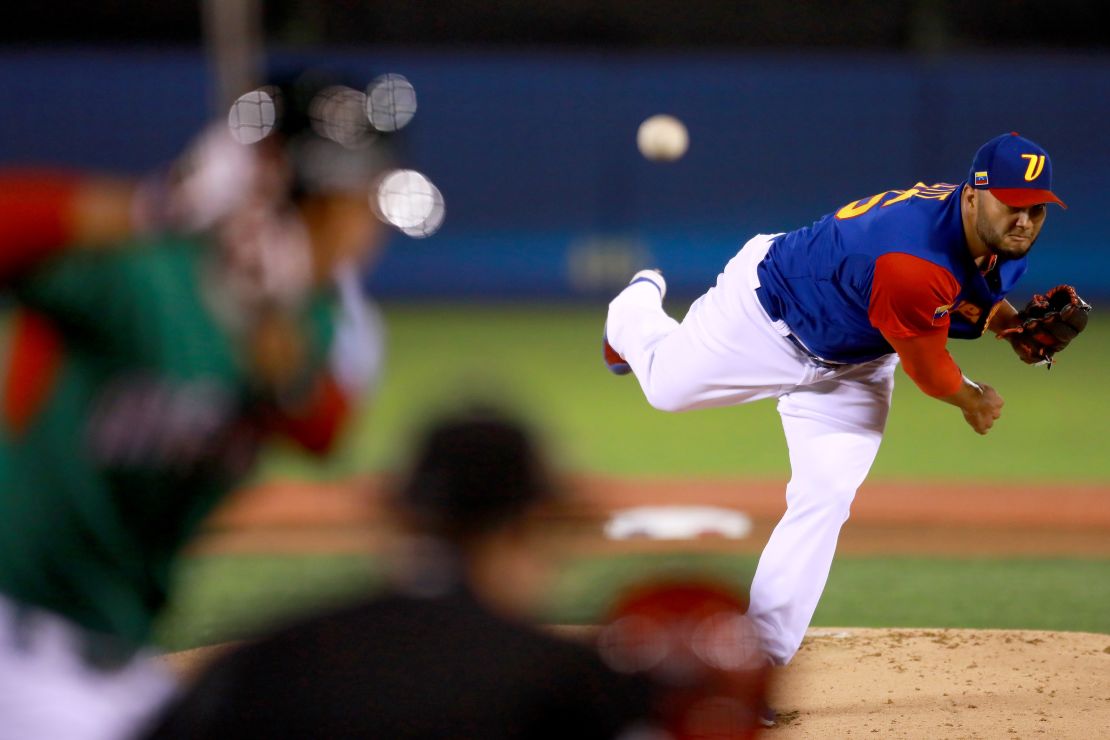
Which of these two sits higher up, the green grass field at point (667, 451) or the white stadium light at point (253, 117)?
the white stadium light at point (253, 117)

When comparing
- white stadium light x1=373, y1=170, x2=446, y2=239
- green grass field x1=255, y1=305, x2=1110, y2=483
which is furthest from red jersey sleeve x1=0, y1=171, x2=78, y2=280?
green grass field x1=255, y1=305, x2=1110, y2=483

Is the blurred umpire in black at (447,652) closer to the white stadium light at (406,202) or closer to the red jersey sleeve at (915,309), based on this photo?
the white stadium light at (406,202)

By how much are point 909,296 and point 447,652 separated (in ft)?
8.75

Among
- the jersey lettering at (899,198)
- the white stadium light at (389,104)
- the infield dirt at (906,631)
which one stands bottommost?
the infield dirt at (906,631)

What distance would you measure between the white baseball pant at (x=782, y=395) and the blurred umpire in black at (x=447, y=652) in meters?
2.54

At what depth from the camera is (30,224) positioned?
1.72 m

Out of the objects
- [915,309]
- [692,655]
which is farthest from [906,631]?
[692,655]

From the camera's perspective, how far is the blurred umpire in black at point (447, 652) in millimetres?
1538

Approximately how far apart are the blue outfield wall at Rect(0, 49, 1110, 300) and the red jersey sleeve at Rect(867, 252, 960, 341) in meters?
13.9

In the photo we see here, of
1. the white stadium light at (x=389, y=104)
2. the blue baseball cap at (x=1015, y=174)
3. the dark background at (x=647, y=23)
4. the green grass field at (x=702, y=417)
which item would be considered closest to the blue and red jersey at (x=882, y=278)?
the blue baseball cap at (x=1015, y=174)

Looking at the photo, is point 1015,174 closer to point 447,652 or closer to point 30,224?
point 447,652

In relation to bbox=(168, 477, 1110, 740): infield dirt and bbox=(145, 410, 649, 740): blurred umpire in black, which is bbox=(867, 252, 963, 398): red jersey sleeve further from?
bbox=(145, 410, 649, 740): blurred umpire in black

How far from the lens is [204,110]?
17.9m

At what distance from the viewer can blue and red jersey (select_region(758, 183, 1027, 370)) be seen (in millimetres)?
3906
